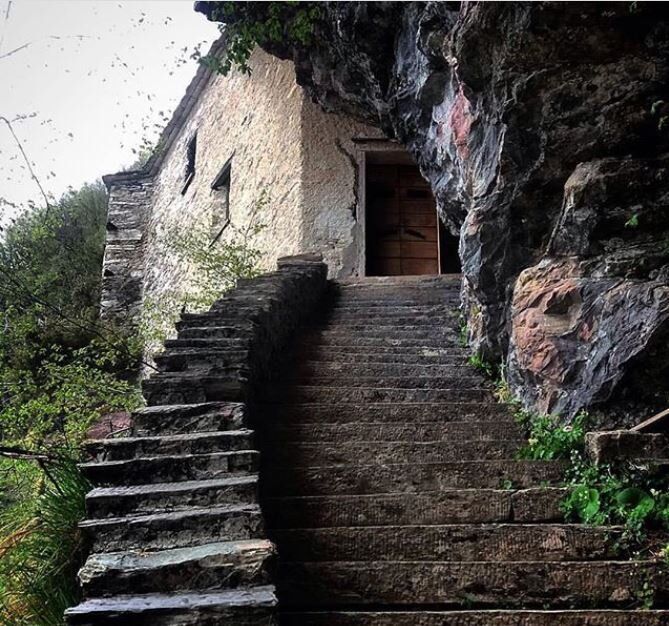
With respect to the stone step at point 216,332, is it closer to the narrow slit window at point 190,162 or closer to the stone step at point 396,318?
the stone step at point 396,318

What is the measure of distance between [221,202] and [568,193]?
25.0 feet

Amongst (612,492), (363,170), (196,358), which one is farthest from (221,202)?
(612,492)

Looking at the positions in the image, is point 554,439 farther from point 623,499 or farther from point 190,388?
point 190,388

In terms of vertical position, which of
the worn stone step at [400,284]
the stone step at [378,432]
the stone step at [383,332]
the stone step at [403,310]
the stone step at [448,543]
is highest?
the worn stone step at [400,284]

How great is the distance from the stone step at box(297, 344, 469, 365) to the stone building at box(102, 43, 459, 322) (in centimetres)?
335

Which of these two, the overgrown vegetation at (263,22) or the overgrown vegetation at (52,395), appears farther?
the overgrown vegetation at (263,22)

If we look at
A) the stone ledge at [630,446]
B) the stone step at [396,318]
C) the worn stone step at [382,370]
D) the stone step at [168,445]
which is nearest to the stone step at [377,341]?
the stone step at [396,318]

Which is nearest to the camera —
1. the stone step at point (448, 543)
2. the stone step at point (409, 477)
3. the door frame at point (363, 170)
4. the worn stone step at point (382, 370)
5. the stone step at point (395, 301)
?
the stone step at point (448, 543)

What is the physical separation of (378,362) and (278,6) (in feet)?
16.2

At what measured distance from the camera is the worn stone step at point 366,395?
4.30 metres

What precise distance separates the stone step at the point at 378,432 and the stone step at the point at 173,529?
138cm

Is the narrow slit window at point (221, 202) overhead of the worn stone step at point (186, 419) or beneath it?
overhead

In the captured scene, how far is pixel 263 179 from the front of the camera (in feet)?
31.7

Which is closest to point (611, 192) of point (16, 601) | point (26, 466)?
point (16, 601)
